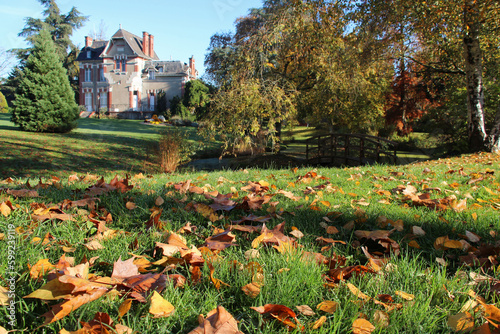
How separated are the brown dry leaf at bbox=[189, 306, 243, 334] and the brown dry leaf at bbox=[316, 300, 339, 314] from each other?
35 cm

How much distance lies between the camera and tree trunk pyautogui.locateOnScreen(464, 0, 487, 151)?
33.9 ft

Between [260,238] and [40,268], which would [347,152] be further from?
[40,268]

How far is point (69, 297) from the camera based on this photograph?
1225 mm

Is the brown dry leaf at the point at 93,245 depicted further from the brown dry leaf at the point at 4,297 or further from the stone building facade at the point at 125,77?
the stone building facade at the point at 125,77

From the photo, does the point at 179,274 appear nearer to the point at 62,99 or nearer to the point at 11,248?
the point at 11,248

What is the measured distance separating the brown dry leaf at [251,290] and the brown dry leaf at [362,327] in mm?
393

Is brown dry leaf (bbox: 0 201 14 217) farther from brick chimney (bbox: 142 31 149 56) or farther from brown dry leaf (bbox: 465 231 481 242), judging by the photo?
brick chimney (bbox: 142 31 149 56)

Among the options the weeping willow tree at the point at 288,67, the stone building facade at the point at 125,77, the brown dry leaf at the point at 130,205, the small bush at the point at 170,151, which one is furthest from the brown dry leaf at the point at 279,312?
the stone building facade at the point at 125,77

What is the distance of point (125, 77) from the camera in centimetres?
4194

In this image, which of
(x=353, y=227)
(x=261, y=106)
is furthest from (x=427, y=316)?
(x=261, y=106)

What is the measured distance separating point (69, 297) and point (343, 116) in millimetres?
15232

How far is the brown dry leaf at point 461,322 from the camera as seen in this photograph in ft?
4.00

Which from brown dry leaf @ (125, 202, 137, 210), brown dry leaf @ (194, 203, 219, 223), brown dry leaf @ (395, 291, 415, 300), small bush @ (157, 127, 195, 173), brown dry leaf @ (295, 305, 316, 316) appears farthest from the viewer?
small bush @ (157, 127, 195, 173)

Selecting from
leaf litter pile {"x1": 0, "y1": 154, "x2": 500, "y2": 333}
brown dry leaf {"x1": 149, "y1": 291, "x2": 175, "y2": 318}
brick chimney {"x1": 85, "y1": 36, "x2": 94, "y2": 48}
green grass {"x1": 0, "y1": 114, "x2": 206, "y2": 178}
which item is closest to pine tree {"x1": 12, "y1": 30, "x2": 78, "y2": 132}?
green grass {"x1": 0, "y1": 114, "x2": 206, "y2": 178}
